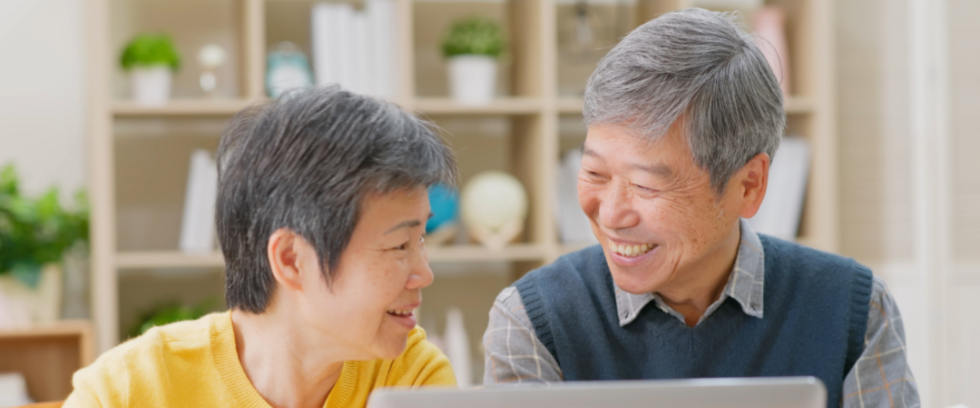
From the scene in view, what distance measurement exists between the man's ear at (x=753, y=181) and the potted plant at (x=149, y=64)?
1.63 meters

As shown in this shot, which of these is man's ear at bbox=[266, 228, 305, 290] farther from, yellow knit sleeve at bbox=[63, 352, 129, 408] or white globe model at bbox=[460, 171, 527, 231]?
white globe model at bbox=[460, 171, 527, 231]

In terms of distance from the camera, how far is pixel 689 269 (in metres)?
1.21

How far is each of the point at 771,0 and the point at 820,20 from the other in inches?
11.0

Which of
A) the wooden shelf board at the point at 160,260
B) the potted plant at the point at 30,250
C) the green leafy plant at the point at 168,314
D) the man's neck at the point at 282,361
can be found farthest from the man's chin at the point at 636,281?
the potted plant at the point at 30,250

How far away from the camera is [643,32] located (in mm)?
1137

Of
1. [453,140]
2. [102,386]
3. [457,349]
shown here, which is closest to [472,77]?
[453,140]

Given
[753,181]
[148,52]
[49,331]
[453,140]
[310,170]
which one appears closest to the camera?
[310,170]

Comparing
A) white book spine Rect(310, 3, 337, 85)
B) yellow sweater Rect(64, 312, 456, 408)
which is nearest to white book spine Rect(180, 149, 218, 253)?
white book spine Rect(310, 3, 337, 85)

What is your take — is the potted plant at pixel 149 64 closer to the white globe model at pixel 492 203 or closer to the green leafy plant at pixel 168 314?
the green leafy plant at pixel 168 314

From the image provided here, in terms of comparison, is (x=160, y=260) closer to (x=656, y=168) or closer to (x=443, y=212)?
(x=443, y=212)

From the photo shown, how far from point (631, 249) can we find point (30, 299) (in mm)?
1746

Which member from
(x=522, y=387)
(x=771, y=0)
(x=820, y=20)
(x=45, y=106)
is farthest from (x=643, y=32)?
(x=45, y=106)

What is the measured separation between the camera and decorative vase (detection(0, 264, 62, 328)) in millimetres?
2107

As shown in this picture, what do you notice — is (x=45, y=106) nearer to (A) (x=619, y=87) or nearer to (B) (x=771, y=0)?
(A) (x=619, y=87)
